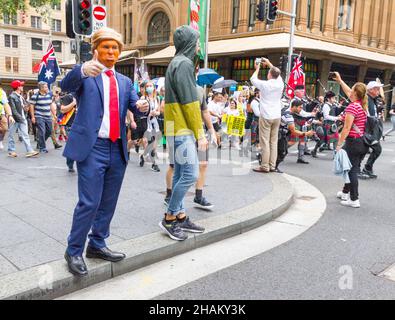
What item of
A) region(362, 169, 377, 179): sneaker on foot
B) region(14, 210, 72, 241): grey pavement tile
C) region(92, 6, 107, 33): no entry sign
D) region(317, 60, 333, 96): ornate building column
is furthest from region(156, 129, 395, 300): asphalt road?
region(317, 60, 333, 96): ornate building column

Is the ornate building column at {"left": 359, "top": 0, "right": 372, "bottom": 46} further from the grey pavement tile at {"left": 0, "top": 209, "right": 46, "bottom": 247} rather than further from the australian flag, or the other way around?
the grey pavement tile at {"left": 0, "top": 209, "right": 46, "bottom": 247}

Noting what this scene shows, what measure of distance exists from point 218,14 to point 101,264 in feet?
88.9

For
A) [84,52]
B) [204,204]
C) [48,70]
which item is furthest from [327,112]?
[48,70]

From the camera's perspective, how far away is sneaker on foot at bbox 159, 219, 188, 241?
4.12m

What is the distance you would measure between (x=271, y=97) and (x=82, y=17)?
14.8 ft

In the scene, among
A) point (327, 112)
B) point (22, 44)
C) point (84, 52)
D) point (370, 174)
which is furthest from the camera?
point (22, 44)

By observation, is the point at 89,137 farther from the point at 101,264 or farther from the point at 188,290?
the point at 188,290

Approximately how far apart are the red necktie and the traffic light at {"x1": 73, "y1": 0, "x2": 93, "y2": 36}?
6.21m

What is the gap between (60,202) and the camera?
17.9 feet

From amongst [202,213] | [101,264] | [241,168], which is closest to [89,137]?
[101,264]

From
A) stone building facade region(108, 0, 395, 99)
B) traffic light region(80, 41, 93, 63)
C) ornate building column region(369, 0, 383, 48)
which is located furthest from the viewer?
ornate building column region(369, 0, 383, 48)

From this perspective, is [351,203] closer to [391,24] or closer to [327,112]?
[327,112]

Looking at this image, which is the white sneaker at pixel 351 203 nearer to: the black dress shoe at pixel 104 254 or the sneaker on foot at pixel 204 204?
the sneaker on foot at pixel 204 204

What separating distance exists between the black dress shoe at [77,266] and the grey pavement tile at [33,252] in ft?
1.13
